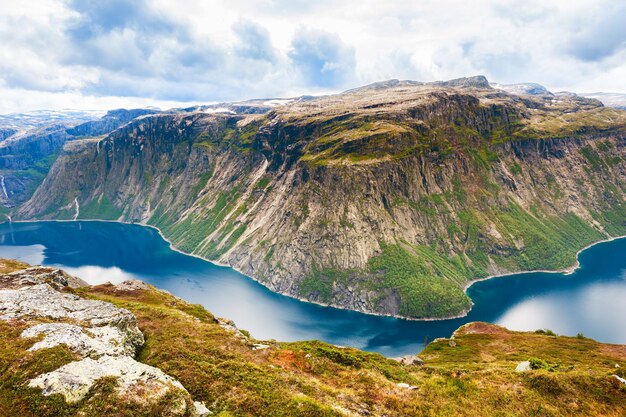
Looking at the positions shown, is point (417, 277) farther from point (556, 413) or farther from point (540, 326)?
point (556, 413)

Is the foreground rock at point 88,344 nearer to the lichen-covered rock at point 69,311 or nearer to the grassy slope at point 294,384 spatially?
the lichen-covered rock at point 69,311

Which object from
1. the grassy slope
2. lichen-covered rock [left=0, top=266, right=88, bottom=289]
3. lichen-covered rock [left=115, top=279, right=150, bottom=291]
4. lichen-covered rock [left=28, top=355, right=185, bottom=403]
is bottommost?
lichen-covered rock [left=115, top=279, right=150, bottom=291]

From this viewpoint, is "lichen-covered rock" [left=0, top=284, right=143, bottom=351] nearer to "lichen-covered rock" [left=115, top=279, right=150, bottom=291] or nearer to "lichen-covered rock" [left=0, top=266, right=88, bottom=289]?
"lichen-covered rock" [left=0, top=266, right=88, bottom=289]

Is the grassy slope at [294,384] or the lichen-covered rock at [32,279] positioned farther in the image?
the lichen-covered rock at [32,279]

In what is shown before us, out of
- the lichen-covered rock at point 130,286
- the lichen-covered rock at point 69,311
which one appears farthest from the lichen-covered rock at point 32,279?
the lichen-covered rock at point 130,286

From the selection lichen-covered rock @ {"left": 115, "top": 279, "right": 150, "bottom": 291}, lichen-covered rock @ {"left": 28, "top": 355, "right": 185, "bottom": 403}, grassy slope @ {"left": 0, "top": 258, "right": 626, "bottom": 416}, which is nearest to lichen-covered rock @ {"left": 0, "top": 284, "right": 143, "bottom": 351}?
grassy slope @ {"left": 0, "top": 258, "right": 626, "bottom": 416}

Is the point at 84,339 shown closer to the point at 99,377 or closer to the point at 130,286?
the point at 99,377

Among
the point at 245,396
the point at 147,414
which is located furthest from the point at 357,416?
the point at 147,414
